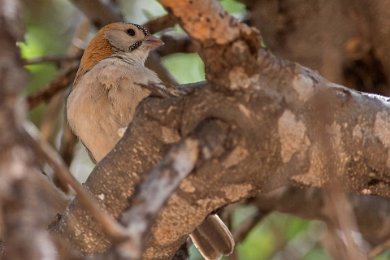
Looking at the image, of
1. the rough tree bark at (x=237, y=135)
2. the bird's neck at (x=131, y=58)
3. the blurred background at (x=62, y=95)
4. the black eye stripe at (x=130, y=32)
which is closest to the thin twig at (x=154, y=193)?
the rough tree bark at (x=237, y=135)

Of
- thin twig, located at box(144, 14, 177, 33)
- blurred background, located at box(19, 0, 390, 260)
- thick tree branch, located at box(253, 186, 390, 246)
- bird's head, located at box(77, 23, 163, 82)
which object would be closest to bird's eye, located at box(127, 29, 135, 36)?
bird's head, located at box(77, 23, 163, 82)

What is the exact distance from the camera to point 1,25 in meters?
1.19

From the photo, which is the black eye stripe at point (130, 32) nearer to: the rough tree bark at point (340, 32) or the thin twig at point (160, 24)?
the thin twig at point (160, 24)

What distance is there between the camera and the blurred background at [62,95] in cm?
525

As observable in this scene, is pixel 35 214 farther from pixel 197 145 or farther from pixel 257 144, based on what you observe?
pixel 257 144

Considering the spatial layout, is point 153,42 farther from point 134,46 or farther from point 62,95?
point 62,95

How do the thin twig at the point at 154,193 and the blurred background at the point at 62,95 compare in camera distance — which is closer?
the thin twig at the point at 154,193

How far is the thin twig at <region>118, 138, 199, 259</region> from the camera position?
4.54 feet

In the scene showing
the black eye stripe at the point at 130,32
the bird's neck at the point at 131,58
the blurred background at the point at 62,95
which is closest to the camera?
the bird's neck at the point at 131,58

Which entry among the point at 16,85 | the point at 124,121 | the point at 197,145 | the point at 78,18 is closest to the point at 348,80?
the point at 124,121

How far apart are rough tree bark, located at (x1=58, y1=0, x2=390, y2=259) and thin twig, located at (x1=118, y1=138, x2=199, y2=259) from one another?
0.22 m

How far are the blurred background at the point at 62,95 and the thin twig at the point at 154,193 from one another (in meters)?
2.82

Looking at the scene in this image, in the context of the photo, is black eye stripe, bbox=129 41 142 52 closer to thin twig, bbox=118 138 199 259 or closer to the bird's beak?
the bird's beak

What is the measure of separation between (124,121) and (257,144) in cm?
161
